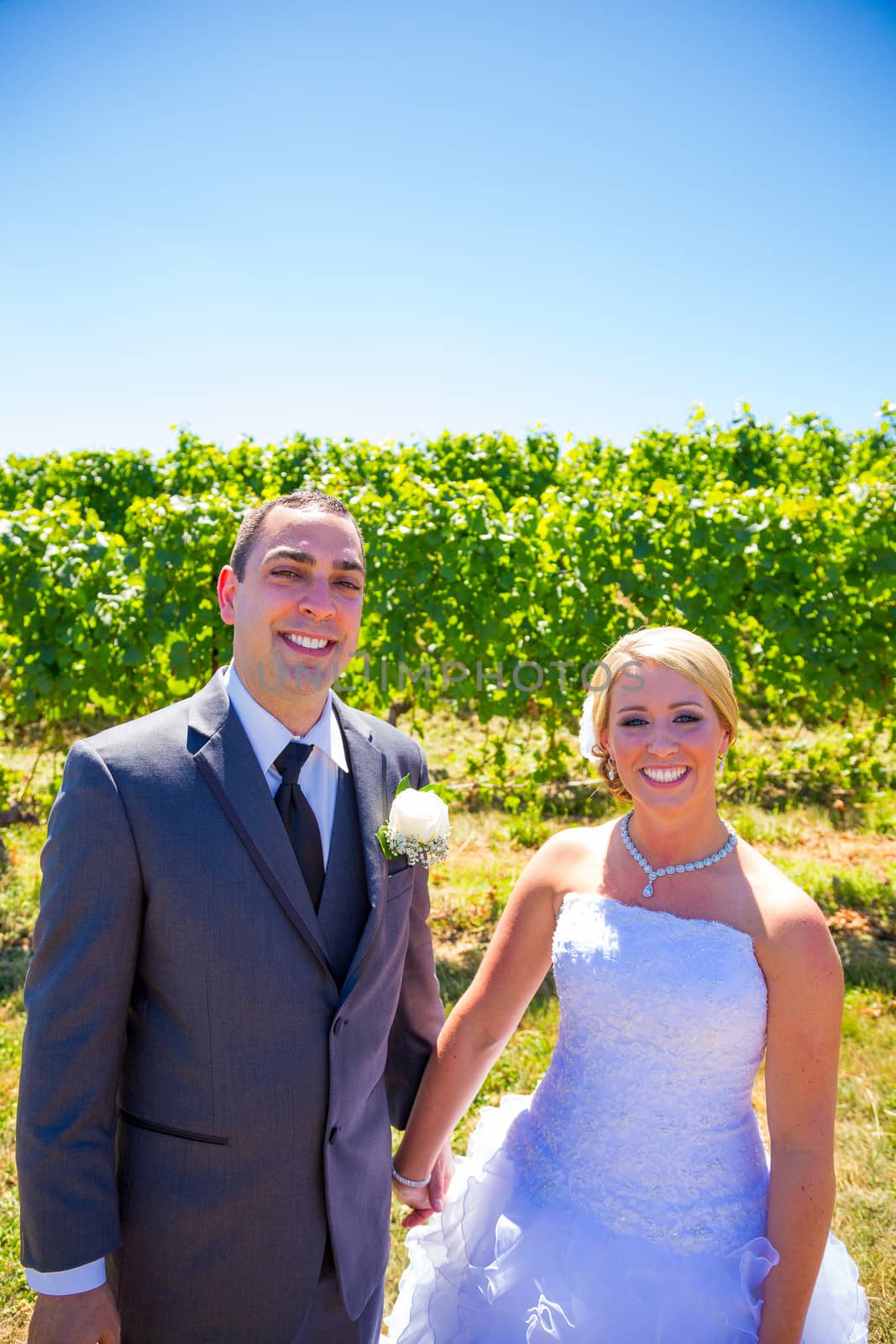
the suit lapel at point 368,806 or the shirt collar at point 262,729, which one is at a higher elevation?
the shirt collar at point 262,729

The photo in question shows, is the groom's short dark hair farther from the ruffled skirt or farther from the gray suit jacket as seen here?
the ruffled skirt

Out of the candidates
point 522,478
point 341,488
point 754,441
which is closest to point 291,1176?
point 341,488

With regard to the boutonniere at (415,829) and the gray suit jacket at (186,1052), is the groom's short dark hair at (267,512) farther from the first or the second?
the boutonniere at (415,829)

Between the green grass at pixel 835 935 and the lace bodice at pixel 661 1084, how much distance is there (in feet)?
5.47

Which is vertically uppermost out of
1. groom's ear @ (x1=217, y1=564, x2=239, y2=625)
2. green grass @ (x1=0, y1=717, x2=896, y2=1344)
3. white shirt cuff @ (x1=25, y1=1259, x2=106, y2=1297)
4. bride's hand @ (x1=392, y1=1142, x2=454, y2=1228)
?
groom's ear @ (x1=217, y1=564, x2=239, y2=625)

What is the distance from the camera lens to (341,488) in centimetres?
732

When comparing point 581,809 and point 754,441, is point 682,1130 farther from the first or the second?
point 754,441

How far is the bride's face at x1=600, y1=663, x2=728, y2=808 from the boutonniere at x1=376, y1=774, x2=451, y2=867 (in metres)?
0.49

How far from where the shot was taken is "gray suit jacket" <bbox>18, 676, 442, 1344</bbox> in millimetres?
1653

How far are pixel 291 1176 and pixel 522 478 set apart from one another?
12.9 m

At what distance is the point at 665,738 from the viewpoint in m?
2.10

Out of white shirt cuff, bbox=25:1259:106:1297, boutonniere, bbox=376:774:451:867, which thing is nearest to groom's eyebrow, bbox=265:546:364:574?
boutonniere, bbox=376:774:451:867

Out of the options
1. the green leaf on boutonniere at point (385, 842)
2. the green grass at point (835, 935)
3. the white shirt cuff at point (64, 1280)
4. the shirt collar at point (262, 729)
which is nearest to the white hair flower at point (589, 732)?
the green leaf on boutonniere at point (385, 842)

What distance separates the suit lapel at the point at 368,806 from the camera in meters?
1.85
